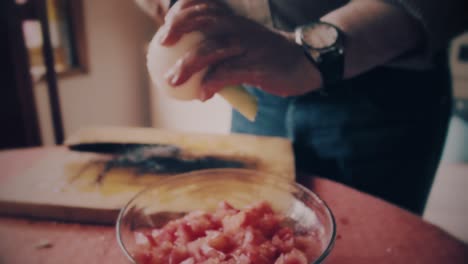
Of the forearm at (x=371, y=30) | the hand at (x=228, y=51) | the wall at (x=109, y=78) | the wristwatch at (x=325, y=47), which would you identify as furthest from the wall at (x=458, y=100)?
the wall at (x=109, y=78)

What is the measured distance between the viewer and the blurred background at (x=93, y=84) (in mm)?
1569

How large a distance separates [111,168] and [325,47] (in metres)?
0.47

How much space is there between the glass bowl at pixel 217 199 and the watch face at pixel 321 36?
0.89 feet

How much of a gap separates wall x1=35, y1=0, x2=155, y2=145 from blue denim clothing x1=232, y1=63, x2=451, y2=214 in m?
1.57

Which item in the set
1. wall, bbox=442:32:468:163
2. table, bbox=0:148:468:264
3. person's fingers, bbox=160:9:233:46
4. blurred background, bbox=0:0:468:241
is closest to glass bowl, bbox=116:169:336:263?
table, bbox=0:148:468:264

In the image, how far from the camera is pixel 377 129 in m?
0.89

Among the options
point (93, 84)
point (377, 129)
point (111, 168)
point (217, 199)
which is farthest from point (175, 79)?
point (93, 84)

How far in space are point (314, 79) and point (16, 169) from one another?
638 millimetres

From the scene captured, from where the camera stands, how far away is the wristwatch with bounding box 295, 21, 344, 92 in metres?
0.71

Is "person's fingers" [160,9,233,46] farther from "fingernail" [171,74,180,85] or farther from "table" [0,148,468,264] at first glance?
"table" [0,148,468,264]

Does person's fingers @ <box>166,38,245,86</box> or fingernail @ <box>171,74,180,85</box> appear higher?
person's fingers @ <box>166,38,245,86</box>

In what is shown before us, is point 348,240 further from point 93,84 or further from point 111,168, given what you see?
point 93,84

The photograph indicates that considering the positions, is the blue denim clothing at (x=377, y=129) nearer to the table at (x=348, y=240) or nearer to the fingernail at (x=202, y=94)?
the table at (x=348, y=240)

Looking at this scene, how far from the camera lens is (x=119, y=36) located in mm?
2404
